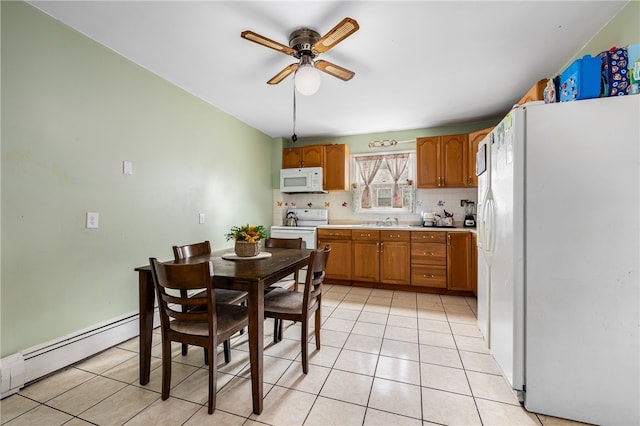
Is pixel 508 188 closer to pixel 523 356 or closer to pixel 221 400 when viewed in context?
pixel 523 356

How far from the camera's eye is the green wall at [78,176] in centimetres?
166

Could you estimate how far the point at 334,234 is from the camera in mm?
4090

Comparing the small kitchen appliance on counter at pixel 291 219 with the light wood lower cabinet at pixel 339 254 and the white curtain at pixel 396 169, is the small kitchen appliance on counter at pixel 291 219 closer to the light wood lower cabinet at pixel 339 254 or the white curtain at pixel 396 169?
the light wood lower cabinet at pixel 339 254

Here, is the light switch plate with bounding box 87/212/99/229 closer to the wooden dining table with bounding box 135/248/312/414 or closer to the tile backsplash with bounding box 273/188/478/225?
the wooden dining table with bounding box 135/248/312/414

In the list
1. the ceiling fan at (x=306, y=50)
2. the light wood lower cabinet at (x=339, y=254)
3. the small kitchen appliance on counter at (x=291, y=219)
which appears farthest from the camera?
the small kitchen appliance on counter at (x=291, y=219)

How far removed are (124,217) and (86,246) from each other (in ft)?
1.18

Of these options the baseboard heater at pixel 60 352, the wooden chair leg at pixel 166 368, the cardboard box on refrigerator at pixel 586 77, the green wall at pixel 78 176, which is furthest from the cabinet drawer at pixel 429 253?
the baseboard heater at pixel 60 352

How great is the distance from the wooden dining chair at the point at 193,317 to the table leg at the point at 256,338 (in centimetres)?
18

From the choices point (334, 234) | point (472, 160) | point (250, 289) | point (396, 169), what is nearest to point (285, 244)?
point (250, 289)

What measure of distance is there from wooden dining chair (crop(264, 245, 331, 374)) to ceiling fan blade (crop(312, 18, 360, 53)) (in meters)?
1.39

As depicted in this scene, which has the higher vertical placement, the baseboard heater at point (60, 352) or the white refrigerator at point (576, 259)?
the white refrigerator at point (576, 259)

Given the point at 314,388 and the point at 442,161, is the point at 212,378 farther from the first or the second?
the point at 442,161

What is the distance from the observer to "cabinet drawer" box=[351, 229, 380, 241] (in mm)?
3866

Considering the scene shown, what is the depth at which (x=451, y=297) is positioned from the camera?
352 centimetres
